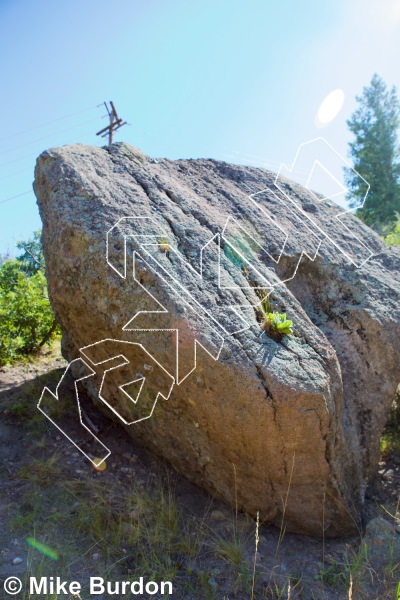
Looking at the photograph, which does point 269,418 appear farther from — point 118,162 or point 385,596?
point 118,162

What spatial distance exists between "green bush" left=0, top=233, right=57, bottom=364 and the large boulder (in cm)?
139

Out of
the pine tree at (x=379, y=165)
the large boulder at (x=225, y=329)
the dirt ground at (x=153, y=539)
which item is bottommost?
the dirt ground at (x=153, y=539)

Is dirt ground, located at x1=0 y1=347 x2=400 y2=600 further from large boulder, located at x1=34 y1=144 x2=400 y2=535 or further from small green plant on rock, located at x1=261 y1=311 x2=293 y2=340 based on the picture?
small green plant on rock, located at x1=261 y1=311 x2=293 y2=340

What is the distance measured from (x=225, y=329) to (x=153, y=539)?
130cm

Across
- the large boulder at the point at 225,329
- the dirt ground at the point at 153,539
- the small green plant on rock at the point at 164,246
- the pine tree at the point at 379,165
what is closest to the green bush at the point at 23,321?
the large boulder at the point at 225,329

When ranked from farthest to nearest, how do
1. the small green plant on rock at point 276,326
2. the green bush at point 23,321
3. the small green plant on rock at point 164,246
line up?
the green bush at point 23,321 < the small green plant on rock at point 164,246 < the small green plant on rock at point 276,326

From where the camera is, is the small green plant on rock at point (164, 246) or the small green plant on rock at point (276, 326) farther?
the small green plant on rock at point (164, 246)

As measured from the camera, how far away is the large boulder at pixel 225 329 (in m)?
2.59

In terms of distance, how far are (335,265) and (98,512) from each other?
2.56 meters

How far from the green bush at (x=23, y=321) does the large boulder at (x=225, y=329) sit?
139 centimetres

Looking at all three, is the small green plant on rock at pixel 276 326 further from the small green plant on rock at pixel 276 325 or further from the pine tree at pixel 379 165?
the pine tree at pixel 379 165

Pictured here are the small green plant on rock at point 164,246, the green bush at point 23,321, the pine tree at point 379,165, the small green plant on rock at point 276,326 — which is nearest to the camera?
the small green plant on rock at point 276,326

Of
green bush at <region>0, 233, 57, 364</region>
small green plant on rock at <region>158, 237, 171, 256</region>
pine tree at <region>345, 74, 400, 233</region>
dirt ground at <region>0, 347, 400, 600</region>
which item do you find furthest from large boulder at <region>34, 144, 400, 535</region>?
pine tree at <region>345, 74, 400, 233</region>

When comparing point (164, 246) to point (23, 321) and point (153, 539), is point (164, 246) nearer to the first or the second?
point (153, 539)
